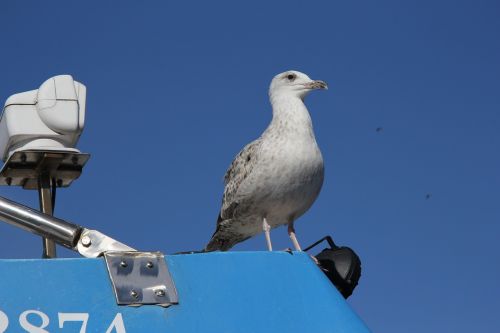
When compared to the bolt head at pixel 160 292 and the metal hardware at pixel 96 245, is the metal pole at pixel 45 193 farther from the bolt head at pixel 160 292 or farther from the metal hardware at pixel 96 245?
the bolt head at pixel 160 292

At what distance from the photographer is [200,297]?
306cm

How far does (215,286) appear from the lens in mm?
3117

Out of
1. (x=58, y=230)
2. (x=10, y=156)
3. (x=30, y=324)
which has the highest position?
(x=10, y=156)

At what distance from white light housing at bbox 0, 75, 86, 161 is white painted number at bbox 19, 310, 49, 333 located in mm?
1900

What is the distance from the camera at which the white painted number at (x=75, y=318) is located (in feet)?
9.24

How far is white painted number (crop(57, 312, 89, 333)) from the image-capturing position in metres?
2.82

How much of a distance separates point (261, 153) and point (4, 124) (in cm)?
261

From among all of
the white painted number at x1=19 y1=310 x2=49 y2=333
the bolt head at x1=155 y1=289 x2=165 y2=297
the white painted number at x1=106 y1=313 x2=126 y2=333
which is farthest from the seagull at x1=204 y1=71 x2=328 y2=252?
the white painted number at x1=19 y1=310 x2=49 y2=333

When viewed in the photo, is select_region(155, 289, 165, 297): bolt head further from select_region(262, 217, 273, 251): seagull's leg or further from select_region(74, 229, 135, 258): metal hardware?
select_region(262, 217, 273, 251): seagull's leg

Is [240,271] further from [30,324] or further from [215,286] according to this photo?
[30,324]

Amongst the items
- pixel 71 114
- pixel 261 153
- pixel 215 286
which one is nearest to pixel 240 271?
pixel 215 286

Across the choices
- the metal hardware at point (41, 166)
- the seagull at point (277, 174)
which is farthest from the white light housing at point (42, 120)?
the seagull at point (277, 174)

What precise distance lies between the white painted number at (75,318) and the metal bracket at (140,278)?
13cm

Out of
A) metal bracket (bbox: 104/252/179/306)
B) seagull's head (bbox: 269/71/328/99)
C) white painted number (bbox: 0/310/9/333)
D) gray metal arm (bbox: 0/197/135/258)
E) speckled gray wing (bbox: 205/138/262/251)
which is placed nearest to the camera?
white painted number (bbox: 0/310/9/333)
